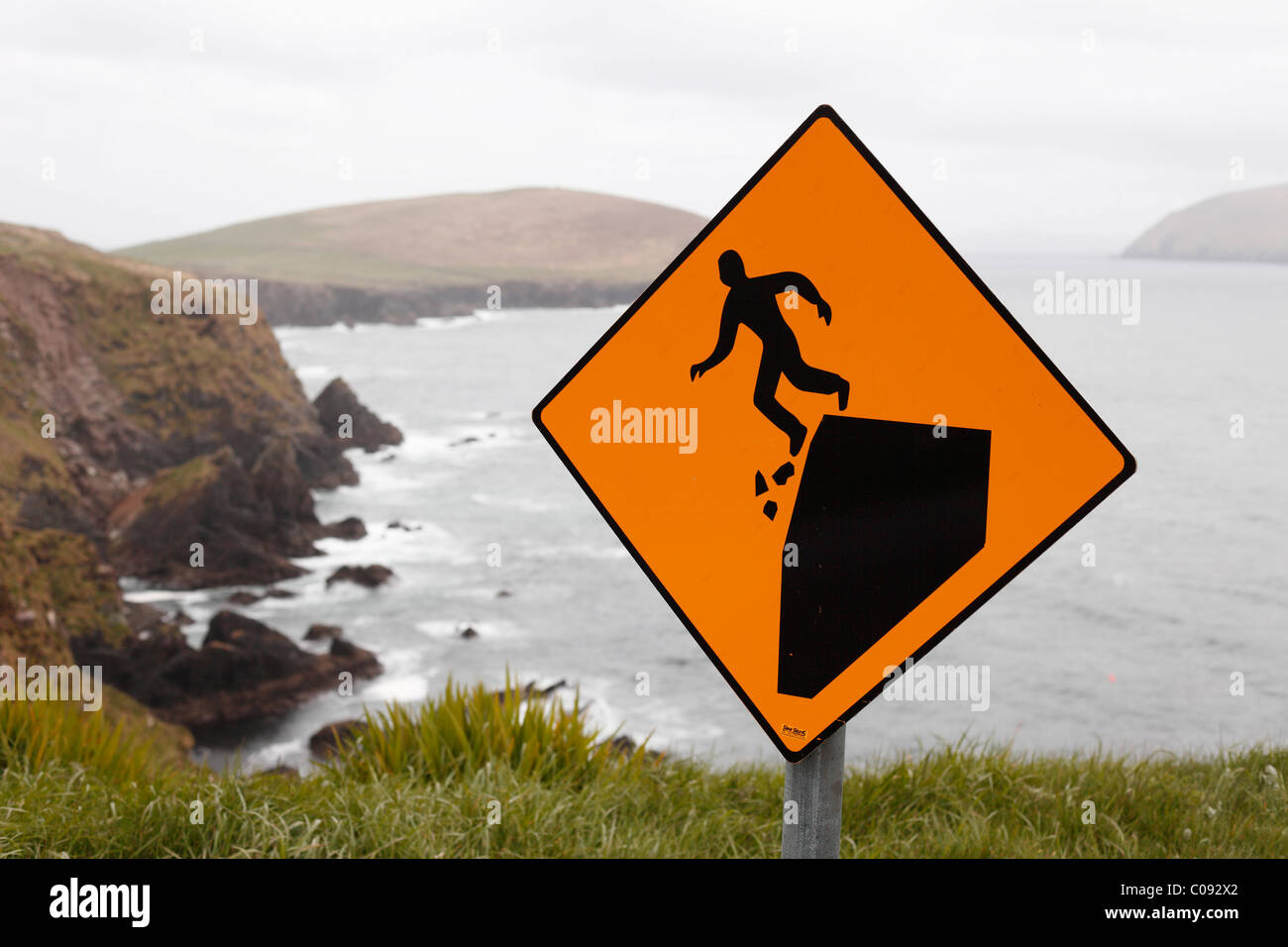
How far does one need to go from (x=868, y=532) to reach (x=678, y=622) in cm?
4047

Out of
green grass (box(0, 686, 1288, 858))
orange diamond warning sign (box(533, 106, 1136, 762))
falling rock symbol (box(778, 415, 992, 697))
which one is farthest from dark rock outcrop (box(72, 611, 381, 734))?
falling rock symbol (box(778, 415, 992, 697))

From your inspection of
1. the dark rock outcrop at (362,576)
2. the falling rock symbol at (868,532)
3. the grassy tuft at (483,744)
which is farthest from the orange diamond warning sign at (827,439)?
the dark rock outcrop at (362,576)

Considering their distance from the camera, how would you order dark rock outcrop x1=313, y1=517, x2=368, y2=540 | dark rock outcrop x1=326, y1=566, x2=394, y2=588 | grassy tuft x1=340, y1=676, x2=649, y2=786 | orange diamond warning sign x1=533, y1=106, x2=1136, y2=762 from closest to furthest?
orange diamond warning sign x1=533, y1=106, x2=1136, y2=762, grassy tuft x1=340, y1=676, x2=649, y2=786, dark rock outcrop x1=326, y1=566, x2=394, y2=588, dark rock outcrop x1=313, y1=517, x2=368, y2=540

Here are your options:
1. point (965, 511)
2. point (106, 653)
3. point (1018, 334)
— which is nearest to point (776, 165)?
point (1018, 334)

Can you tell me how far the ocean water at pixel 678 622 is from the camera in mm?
40500

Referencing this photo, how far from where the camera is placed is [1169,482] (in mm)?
84812

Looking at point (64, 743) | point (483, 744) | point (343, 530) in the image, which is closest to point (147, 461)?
point (343, 530)

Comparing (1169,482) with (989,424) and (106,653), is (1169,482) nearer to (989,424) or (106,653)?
(106,653)

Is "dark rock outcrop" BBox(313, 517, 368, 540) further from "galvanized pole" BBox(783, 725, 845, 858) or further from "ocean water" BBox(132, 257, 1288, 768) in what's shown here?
"galvanized pole" BBox(783, 725, 845, 858)

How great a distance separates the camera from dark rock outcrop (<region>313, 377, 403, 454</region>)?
63844mm

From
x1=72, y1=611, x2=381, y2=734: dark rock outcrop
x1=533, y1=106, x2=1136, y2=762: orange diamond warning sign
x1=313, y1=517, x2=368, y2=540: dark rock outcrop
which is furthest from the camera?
x1=313, y1=517, x2=368, y2=540: dark rock outcrop

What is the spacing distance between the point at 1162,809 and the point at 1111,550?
69731 millimetres

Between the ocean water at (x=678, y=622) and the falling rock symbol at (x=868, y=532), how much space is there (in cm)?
323

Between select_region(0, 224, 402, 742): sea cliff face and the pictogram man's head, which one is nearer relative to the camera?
the pictogram man's head
